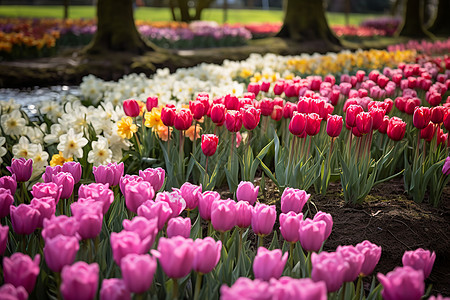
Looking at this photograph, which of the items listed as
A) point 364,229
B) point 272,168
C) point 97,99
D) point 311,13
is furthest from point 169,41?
point 364,229

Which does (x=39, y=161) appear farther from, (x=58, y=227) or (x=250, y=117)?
(x=58, y=227)

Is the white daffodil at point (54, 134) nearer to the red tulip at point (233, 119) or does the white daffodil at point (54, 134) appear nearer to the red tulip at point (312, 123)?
the red tulip at point (233, 119)

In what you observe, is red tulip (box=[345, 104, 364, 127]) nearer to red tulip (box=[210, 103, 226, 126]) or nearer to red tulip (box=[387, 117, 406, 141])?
red tulip (box=[387, 117, 406, 141])

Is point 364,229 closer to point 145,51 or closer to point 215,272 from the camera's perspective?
point 215,272

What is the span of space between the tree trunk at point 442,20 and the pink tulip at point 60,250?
23097 millimetres

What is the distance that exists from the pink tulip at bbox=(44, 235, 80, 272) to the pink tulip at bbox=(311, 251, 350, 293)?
0.64m

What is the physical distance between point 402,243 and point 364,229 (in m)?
0.18

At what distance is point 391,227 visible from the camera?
7.53ft

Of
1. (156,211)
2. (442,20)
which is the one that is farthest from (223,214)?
(442,20)

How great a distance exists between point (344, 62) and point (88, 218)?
5.67m

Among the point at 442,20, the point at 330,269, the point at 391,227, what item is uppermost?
the point at 442,20

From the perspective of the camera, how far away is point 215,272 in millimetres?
1633

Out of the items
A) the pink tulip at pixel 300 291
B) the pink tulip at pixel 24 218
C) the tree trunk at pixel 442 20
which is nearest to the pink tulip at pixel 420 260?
the pink tulip at pixel 300 291

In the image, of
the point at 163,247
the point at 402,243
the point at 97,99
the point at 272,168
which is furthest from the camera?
the point at 97,99
